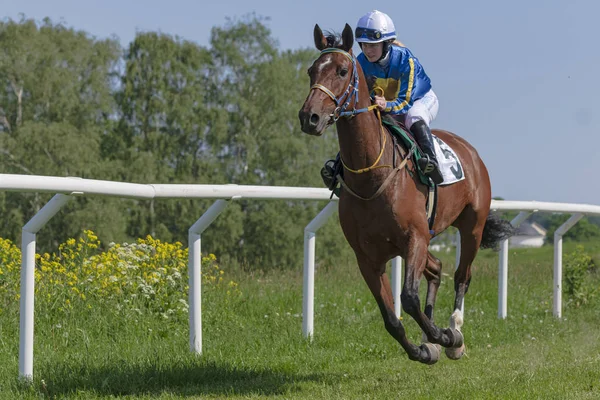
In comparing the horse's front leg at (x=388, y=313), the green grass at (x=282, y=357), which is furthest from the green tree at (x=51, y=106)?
the horse's front leg at (x=388, y=313)

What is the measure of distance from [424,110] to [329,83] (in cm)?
146

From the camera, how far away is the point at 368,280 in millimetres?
5578

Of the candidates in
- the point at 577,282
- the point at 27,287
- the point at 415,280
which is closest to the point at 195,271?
the point at 27,287

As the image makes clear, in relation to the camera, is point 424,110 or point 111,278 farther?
point 111,278

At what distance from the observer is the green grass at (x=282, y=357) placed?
5164 mm

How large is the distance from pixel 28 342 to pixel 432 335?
252cm

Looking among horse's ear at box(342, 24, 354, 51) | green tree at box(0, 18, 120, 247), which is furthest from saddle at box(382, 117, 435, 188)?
green tree at box(0, 18, 120, 247)

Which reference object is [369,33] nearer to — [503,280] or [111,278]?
[111,278]

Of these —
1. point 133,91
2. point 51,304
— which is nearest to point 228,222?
point 133,91

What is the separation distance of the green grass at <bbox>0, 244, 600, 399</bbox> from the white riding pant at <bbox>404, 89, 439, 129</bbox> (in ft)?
5.85

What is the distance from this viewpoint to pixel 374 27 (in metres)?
5.54

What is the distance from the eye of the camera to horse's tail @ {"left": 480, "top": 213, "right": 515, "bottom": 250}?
23.9 ft

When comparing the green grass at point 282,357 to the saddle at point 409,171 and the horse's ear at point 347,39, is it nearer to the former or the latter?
the saddle at point 409,171

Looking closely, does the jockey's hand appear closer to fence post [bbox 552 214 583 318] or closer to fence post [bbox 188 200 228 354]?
fence post [bbox 188 200 228 354]
